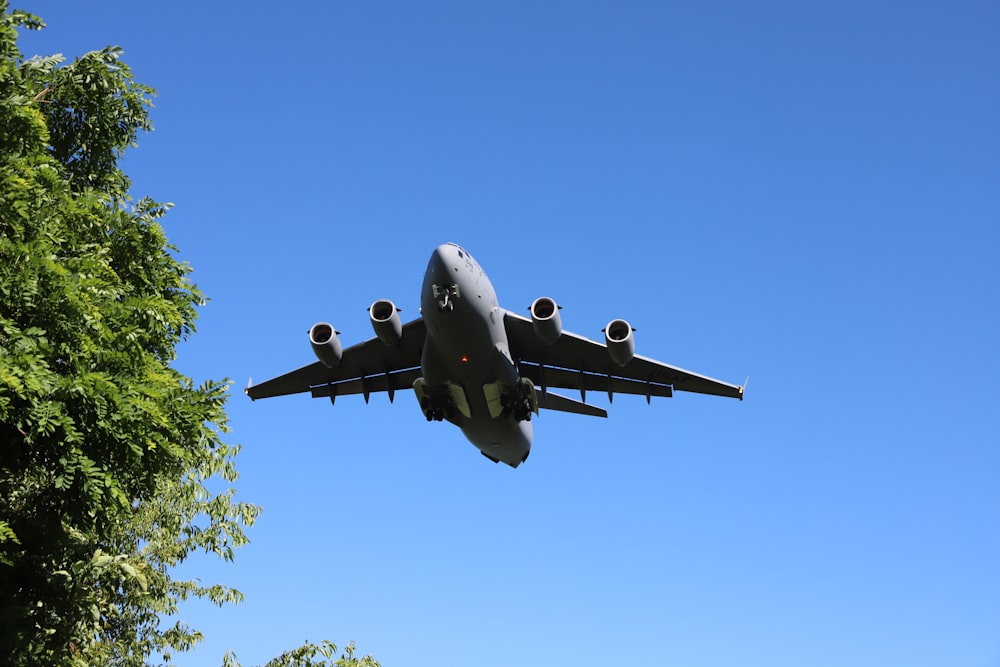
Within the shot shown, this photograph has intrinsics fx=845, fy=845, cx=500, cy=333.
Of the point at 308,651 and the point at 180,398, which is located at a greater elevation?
the point at 180,398

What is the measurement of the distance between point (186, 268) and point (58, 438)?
4864mm

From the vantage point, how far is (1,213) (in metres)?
11.9

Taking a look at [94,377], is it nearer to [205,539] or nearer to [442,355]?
[205,539]

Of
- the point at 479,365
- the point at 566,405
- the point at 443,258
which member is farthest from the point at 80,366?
the point at 566,405

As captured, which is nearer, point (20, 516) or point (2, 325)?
point (2, 325)

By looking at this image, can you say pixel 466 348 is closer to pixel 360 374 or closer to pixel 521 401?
pixel 521 401

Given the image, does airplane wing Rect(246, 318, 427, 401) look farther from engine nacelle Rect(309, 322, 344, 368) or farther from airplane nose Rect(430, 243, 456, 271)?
airplane nose Rect(430, 243, 456, 271)

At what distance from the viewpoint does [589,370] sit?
2611 cm

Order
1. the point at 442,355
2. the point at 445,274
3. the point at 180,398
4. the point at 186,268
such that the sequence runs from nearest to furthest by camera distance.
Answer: the point at 180,398 → the point at 186,268 → the point at 445,274 → the point at 442,355

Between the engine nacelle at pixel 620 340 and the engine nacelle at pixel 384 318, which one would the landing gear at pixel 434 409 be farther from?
the engine nacelle at pixel 620 340

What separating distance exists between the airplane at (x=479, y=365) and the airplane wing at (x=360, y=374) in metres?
0.03

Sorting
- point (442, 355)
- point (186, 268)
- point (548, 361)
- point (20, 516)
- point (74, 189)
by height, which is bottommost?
point (20, 516)

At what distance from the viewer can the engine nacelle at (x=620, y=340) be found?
73.2 feet

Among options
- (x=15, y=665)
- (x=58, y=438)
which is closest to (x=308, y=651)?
(x=15, y=665)
